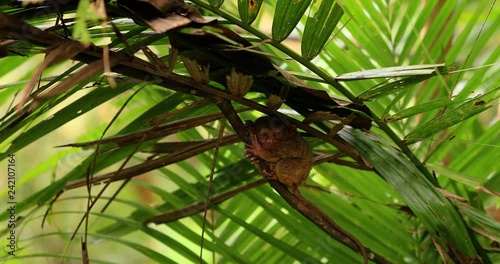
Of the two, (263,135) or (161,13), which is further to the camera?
(263,135)

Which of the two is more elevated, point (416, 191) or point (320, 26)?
point (320, 26)

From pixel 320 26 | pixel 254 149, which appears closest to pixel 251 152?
pixel 254 149

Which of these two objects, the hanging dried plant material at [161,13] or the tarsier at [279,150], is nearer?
the hanging dried plant material at [161,13]

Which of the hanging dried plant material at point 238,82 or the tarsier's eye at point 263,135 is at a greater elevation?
the hanging dried plant material at point 238,82

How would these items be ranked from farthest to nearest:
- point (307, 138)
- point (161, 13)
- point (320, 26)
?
point (307, 138), point (320, 26), point (161, 13)

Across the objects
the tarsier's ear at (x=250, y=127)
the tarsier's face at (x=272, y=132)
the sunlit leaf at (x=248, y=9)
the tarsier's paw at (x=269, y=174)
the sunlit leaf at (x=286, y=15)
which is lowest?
the tarsier's paw at (x=269, y=174)

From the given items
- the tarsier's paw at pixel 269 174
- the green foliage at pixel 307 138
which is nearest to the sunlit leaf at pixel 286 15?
the green foliage at pixel 307 138

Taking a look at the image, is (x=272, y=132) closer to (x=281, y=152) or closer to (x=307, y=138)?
(x=281, y=152)

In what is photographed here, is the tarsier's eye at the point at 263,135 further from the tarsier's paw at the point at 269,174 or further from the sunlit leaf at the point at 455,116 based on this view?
the sunlit leaf at the point at 455,116
